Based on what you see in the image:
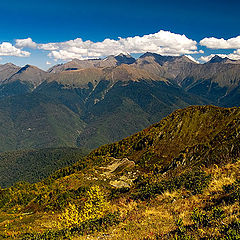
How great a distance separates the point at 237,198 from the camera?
58.8 ft

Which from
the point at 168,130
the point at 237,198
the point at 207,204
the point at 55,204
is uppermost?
the point at 237,198

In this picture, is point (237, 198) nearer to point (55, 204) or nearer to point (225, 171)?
point (225, 171)

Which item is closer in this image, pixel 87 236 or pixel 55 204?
pixel 87 236

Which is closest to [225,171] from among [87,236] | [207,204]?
[207,204]

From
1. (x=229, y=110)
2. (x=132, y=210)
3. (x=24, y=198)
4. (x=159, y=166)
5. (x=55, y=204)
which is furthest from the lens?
(x=229, y=110)

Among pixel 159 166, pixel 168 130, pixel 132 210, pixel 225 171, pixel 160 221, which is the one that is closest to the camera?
pixel 160 221

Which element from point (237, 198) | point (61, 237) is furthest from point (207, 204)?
point (61, 237)

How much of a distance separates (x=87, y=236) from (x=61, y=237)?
110 inches

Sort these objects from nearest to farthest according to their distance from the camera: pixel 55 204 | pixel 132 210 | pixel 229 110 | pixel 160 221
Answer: pixel 160 221 → pixel 132 210 → pixel 55 204 → pixel 229 110

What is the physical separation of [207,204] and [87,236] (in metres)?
11.9

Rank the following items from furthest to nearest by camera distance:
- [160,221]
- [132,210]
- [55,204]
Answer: [55,204], [132,210], [160,221]

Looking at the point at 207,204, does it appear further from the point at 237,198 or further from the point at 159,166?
the point at 159,166

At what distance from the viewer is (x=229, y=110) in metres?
140

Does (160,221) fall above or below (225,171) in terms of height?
below
